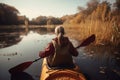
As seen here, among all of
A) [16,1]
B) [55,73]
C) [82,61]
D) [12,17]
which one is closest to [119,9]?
[82,61]

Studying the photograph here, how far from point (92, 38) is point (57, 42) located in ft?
5.59

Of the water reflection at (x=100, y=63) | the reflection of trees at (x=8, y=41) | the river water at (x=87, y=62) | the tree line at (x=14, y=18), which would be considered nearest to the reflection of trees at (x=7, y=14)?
the tree line at (x=14, y=18)

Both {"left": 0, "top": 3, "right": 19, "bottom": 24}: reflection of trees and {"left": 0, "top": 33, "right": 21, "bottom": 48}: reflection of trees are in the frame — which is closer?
{"left": 0, "top": 33, "right": 21, "bottom": 48}: reflection of trees

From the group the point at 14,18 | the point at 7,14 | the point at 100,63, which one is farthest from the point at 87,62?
the point at 14,18

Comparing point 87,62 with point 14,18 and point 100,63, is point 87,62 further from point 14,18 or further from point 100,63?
point 14,18

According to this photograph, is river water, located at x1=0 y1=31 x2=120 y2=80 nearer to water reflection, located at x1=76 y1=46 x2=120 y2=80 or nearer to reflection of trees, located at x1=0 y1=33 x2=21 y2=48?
water reflection, located at x1=76 y1=46 x2=120 y2=80

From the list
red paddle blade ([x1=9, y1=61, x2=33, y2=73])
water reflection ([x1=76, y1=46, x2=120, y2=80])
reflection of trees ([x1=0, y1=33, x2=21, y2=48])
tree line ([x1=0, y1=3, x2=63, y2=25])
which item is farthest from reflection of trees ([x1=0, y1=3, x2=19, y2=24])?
red paddle blade ([x1=9, y1=61, x2=33, y2=73])

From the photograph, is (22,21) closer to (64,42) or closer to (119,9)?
(119,9)

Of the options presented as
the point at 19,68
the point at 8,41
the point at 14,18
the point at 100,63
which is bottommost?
the point at 100,63

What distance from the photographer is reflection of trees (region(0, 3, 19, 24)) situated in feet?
67.0

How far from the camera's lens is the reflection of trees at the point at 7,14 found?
20.4 meters

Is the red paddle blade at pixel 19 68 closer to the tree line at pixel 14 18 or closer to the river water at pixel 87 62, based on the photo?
the river water at pixel 87 62

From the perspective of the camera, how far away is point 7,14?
2178 centimetres

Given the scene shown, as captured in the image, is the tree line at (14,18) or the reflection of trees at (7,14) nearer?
the reflection of trees at (7,14)
